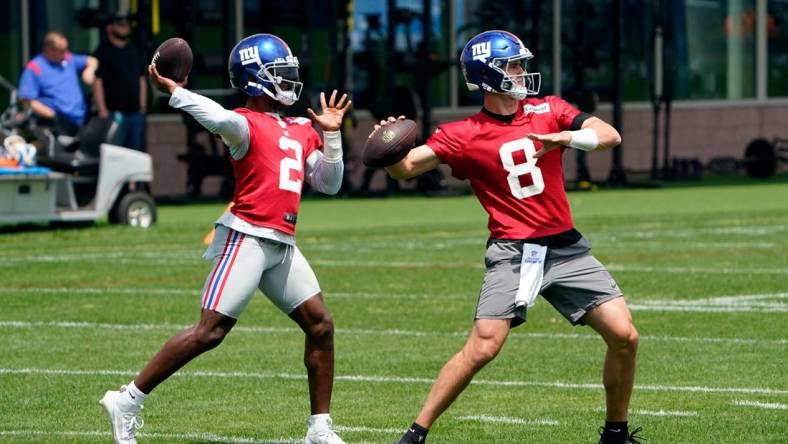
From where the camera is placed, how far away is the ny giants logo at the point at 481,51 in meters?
8.16

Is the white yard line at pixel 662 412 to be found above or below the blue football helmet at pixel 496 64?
below

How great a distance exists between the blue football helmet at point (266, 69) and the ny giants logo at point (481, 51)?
815 mm

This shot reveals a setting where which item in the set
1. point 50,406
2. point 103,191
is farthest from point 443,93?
point 50,406

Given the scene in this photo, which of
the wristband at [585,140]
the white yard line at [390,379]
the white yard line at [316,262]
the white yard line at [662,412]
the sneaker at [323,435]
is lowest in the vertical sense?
the white yard line at [316,262]

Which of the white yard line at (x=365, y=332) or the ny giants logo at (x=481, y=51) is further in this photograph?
the white yard line at (x=365, y=332)

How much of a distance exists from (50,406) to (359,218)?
13565 millimetres

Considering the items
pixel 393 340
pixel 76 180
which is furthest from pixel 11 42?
pixel 393 340

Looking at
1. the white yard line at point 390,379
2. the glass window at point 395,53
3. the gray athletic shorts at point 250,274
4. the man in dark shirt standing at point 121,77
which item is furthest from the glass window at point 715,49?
the gray athletic shorts at point 250,274

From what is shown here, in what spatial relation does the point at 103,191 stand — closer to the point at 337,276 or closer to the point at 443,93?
the point at 337,276

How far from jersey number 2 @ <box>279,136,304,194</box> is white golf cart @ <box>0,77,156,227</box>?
1153 cm

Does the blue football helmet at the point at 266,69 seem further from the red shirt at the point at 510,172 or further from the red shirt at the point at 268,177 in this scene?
the red shirt at the point at 510,172

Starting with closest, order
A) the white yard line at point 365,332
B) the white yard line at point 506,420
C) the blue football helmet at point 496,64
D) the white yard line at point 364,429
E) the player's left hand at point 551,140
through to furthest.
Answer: the player's left hand at point 551,140 < the blue football helmet at point 496,64 < the white yard line at point 364,429 < the white yard line at point 506,420 < the white yard line at point 365,332

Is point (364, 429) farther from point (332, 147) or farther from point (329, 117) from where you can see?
point (329, 117)

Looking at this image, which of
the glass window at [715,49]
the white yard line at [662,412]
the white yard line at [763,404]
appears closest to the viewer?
the white yard line at [662,412]
